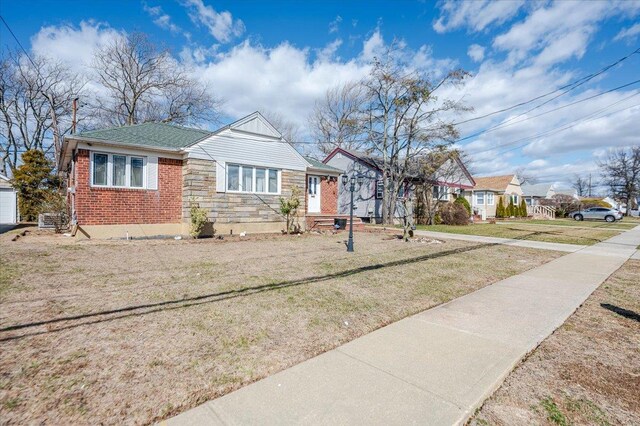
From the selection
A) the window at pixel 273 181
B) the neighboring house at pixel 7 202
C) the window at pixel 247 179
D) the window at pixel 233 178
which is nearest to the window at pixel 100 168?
the window at pixel 233 178

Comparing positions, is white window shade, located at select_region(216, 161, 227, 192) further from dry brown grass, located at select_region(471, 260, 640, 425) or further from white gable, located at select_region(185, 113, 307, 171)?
dry brown grass, located at select_region(471, 260, 640, 425)

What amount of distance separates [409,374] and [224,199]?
36.8 feet

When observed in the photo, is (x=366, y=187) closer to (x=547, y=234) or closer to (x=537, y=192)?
(x=547, y=234)

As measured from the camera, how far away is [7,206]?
2028 cm

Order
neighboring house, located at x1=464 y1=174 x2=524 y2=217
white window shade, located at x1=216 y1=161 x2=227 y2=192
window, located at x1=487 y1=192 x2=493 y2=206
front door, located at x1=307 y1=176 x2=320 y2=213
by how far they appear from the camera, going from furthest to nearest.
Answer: window, located at x1=487 y1=192 x2=493 y2=206 < neighboring house, located at x1=464 y1=174 x2=524 y2=217 < front door, located at x1=307 y1=176 x2=320 y2=213 < white window shade, located at x1=216 y1=161 x2=227 y2=192

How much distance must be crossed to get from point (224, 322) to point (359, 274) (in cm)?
339

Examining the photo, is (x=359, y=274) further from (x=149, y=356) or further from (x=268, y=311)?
(x=149, y=356)

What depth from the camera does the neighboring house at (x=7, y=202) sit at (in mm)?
20125

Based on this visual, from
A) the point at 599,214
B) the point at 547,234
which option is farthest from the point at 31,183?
the point at 599,214

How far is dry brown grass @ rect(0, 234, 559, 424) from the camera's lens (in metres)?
2.38

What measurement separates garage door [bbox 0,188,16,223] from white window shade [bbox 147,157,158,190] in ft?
54.2

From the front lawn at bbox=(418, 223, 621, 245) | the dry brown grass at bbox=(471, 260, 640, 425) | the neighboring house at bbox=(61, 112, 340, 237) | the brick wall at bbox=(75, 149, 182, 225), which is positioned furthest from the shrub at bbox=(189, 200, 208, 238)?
the front lawn at bbox=(418, 223, 621, 245)

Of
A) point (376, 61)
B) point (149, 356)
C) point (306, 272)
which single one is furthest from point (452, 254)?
point (376, 61)

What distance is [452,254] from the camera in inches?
368
